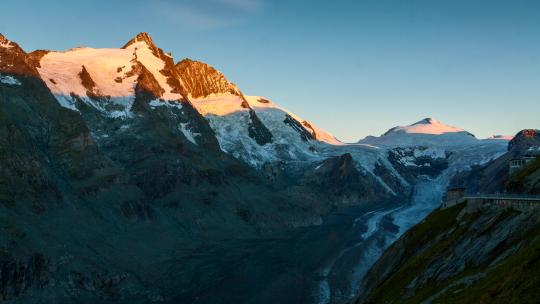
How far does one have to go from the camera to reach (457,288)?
4528 cm

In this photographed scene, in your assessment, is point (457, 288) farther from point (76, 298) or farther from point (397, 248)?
point (76, 298)

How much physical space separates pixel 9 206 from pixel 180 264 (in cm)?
5097

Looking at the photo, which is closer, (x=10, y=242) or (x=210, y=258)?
(x=10, y=242)

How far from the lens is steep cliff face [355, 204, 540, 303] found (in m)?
36.7

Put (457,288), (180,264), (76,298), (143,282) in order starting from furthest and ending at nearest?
(180,264) < (143,282) < (76,298) < (457,288)

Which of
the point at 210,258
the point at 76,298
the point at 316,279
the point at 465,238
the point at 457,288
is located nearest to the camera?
the point at 457,288

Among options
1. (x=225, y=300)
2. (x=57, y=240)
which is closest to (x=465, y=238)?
(x=225, y=300)

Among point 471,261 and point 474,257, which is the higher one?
point 474,257

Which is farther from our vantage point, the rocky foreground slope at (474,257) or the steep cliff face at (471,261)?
the rocky foreground slope at (474,257)

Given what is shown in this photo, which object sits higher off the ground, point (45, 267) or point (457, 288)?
point (457, 288)

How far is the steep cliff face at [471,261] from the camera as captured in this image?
36.7 m

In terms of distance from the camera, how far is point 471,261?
52.6 m

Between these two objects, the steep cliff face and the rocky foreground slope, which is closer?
the steep cliff face

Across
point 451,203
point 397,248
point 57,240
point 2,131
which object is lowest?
point 57,240
